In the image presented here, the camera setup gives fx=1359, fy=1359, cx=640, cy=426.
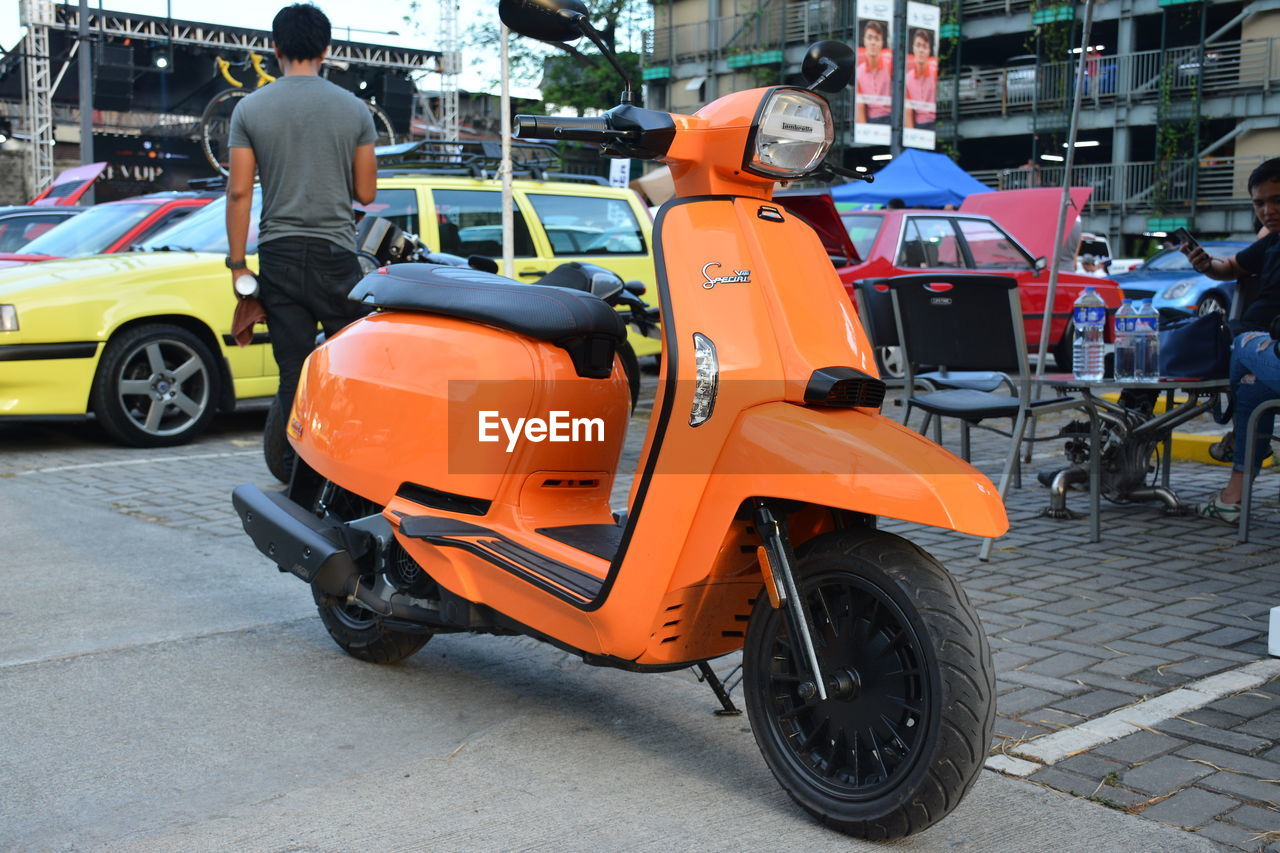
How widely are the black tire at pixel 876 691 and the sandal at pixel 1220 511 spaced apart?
4.00m

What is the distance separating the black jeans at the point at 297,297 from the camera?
5289 millimetres

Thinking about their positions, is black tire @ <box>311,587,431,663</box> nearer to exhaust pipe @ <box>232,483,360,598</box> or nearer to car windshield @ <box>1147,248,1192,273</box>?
exhaust pipe @ <box>232,483,360,598</box>

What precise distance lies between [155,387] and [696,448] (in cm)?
618

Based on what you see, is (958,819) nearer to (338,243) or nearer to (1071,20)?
(338,243)

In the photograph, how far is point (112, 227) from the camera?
991 cm

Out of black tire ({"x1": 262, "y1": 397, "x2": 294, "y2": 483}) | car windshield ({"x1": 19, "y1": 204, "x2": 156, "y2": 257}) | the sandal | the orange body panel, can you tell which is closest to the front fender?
the orange body panel

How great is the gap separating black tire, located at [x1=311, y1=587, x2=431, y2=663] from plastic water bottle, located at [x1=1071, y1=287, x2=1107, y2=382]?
3.20m

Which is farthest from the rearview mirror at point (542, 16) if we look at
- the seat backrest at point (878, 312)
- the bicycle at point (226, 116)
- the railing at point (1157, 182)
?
the railing at point (1157, 182)

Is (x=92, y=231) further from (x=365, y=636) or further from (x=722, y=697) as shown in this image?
(x=722, y=697)

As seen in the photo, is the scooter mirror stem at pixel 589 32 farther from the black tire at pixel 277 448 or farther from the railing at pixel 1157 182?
the railing at pixel 1157 182

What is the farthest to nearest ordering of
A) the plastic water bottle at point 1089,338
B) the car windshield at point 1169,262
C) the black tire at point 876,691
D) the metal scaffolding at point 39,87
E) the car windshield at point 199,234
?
the metal scaffolding at point 39,87 → the car windshield at point 1169,262 → the car windshield at point 199,234 → the plastic water bottle at point 1089,338 → the black tire at point 876,691

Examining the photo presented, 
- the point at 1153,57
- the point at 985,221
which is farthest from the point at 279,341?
the point at 1153,57

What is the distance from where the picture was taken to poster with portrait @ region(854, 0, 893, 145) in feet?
60.3

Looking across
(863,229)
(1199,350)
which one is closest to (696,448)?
(1199,350)
